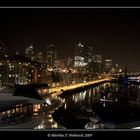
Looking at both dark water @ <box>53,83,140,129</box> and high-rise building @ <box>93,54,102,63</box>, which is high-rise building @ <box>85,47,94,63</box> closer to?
high-rise building @ <box>93,54,102,63</box>

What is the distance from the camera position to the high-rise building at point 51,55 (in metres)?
2.79

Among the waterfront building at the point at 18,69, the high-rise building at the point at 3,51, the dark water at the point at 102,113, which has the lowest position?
the dark water at the point at 102,113

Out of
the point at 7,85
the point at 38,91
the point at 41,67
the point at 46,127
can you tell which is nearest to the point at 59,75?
the point at 41,67

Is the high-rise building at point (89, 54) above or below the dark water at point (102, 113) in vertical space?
above

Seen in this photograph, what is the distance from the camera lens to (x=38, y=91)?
263 centimetres

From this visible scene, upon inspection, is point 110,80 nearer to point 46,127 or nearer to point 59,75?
point 59,75

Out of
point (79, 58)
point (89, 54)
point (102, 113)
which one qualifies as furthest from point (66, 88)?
point (102, 113)

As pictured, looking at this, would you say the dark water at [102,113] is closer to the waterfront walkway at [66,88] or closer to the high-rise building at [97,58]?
the waterfront walkway at [66,88]

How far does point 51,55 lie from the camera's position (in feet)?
9.66

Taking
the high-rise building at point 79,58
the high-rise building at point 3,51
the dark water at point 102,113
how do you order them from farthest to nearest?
the high-rise building at point 79,58 → the high-rise building at point 3,51 → the dark water at point 102,113

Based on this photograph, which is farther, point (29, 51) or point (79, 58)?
point (79, 58)

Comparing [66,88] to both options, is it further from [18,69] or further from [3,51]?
[3,51]

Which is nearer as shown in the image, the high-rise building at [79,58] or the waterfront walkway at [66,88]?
the waterfront walkway at [66,88]

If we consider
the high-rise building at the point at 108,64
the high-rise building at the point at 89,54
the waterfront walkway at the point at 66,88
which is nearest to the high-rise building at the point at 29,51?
the waterfront walkway at the point at 66,88
